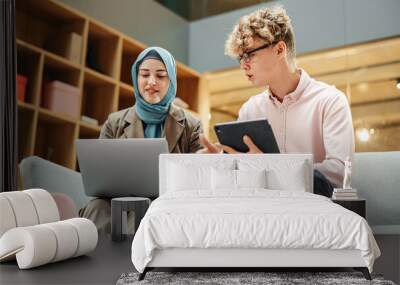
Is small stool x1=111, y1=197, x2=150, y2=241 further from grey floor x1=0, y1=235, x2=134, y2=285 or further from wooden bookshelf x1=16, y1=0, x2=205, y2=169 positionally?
wooden bookshelf x1=16, y1=0, x2=205, y2=169

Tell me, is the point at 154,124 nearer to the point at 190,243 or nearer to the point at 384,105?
the point at 190,243

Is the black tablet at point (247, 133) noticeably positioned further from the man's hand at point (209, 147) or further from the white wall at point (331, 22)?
the white wall at point (331, 22)

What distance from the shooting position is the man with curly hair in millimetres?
4004

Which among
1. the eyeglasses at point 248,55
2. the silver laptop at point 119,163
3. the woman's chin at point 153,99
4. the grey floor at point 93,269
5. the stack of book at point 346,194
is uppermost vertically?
the eyeglasses at point 248,55

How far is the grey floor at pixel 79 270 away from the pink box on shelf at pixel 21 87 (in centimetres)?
163

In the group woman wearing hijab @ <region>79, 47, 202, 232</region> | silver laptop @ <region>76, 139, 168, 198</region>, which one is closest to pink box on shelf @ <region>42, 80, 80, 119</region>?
woman wearing hijab @ <region>79, 47, 202, 232</region>

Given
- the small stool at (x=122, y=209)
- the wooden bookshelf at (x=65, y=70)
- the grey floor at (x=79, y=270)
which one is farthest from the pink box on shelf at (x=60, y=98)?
the grey floor at (x=79, y=270)

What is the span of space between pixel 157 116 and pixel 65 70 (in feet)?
3.58

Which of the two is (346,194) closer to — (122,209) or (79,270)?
(122,209)

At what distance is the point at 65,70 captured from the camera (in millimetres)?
4633

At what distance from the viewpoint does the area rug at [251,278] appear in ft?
7.71

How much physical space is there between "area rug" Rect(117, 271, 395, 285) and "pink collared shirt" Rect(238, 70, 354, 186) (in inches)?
60.8

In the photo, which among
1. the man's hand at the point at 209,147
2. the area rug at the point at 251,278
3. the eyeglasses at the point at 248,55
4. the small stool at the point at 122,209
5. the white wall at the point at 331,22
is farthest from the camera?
the white wall at the point at 331,22

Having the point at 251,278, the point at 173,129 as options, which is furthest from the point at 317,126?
the point at 251,278
